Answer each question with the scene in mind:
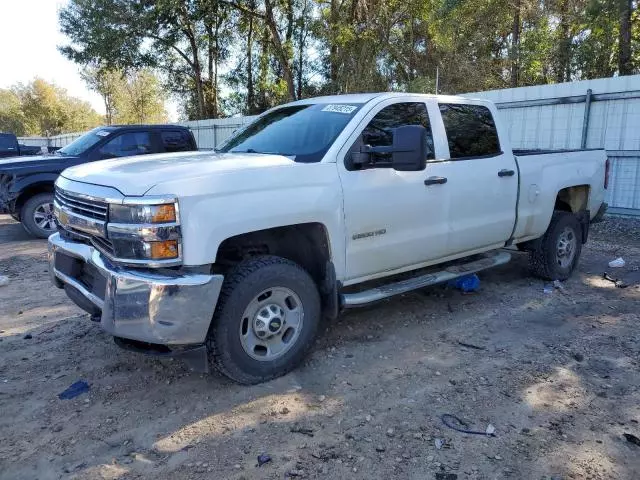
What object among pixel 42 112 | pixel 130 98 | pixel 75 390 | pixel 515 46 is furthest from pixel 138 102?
pixel 75 390

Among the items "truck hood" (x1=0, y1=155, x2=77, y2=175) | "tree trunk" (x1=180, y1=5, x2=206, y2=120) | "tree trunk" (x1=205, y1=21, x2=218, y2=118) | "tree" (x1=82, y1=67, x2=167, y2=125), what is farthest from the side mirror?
"tree" (x1=82, y1=67, x2=167, y2=125)

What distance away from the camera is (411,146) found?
367 centimetres

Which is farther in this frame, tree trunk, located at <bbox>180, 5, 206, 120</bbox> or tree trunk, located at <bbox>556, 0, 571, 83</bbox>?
tree trunk, located at <bbox>180, 5, 206, 120</bbox>

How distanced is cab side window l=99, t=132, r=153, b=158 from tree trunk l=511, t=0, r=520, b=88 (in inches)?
528

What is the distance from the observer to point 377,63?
18.6 metres

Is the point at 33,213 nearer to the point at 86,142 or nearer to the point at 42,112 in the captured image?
the point at 86,142

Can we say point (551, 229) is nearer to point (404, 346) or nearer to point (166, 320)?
point (404, 346)

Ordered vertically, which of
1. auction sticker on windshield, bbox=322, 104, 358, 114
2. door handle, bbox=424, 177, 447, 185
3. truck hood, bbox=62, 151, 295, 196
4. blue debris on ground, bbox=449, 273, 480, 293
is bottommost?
blue debris on ground, bbox=449, 273, 480, 293

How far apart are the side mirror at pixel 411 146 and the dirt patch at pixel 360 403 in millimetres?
1516

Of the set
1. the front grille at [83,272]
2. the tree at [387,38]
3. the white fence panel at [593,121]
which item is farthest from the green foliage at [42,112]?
the front grille at [83,272]

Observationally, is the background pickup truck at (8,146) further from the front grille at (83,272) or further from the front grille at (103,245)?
the front grille at (103,245)

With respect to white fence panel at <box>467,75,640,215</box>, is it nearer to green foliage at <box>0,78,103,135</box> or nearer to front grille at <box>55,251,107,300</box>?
front grille at <box>55,251,107,300</box>

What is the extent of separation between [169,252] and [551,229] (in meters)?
4.48

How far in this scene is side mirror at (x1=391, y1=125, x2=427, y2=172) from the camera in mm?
3666
